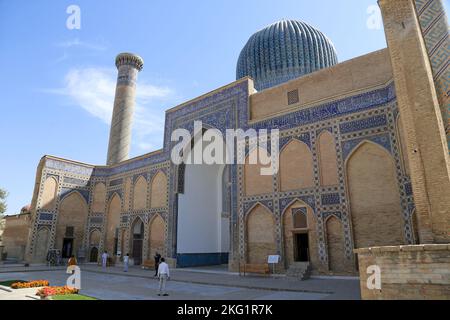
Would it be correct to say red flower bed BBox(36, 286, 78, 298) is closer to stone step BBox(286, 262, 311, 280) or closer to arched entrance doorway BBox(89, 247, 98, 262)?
stone step BBox(286, 262, 311, 280)

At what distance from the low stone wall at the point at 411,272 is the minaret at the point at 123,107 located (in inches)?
784

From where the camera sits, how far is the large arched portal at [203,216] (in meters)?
15.7

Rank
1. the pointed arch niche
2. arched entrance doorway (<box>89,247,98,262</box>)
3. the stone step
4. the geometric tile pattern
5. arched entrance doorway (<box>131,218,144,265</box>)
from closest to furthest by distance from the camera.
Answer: the pointed arch niche
the geometric tile pattern
the stone step
arched entrance doorway (<box>131,218,144,265</box>)
arched entrance doorway (<box>89,247,98,262</box>)

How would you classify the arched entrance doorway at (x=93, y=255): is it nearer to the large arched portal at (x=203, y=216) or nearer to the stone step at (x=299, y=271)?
the large arched portal at (x=203, y=216)

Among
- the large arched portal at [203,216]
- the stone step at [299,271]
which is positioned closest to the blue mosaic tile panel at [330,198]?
the stone step at [299,271]

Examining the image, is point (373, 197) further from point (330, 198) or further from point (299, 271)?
point (299, 271)

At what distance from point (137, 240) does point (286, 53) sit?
1404cm

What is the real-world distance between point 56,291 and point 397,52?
865 centimetres

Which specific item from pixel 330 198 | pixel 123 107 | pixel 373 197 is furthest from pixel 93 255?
pixel 373 197

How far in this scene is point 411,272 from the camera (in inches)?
169

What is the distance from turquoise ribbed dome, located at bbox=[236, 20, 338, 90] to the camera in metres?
19.0

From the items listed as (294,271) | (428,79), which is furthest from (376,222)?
(428,79)

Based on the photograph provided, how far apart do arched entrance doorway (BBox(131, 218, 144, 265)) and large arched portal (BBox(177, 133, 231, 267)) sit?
3.03m

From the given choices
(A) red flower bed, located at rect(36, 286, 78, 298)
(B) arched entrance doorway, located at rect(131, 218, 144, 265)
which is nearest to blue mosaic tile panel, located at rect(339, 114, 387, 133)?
(A) red flower bed, located at rect(36, 286, 78, 298)
